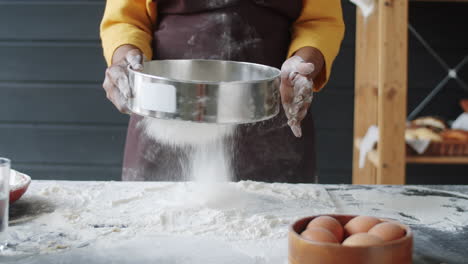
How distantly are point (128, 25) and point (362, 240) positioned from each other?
101 centimetres

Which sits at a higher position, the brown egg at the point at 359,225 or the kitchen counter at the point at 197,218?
the brown egg at the point at 359,225

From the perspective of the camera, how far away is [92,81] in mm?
2660

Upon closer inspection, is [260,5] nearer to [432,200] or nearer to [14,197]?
[432,200]

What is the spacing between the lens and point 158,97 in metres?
1.06

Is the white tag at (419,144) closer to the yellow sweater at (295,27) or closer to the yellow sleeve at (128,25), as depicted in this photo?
the yellow sweater at (295,27)

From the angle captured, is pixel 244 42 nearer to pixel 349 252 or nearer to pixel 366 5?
pixel 366 5

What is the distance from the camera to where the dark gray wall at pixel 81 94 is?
2.56m

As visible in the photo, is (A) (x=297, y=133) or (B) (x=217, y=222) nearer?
(B) (x=217, y=222)

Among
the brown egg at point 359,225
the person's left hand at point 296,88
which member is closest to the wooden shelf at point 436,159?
the person's left hand at point 296,88

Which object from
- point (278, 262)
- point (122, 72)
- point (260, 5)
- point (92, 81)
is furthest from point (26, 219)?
point (92, 81)

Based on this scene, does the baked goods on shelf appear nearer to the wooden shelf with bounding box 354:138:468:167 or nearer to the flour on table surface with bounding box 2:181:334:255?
the wooden shelf with bounding box 354:138:468:167

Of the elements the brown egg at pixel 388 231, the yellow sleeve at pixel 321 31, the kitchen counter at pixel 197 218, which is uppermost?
the yellow sleeve at pixel 321 31

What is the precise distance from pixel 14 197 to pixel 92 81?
1.42m

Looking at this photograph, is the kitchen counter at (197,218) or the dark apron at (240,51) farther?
the dark apron at (240,51)
